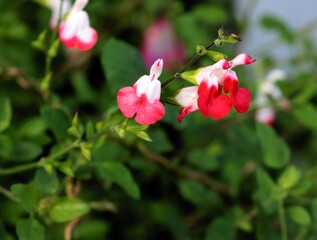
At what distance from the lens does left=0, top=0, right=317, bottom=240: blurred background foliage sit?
0.85 meters

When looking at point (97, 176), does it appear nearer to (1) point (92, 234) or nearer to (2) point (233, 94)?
(1) point (92, 234)

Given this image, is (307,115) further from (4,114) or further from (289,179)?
(4,114)

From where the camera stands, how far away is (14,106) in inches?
51.3

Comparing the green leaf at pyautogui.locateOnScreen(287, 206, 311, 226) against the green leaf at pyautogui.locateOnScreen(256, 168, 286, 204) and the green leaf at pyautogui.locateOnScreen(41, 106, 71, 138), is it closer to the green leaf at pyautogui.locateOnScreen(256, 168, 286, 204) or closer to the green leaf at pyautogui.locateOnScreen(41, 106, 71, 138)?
the green leaf at pyautogui.locateOnScreen(256, 168, 286, 204)

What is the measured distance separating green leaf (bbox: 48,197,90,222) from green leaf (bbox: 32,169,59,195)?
0.02 meters

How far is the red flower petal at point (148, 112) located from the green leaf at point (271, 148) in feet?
1.22

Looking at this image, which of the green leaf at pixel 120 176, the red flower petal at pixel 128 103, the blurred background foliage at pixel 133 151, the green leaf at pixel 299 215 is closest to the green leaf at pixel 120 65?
the blurred background foliage at pixel 133 151

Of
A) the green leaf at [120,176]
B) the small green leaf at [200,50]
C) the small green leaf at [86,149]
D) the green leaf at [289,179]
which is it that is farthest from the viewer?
the green leaf at [289,179]

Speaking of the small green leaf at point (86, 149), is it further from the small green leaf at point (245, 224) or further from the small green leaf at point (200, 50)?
the small green leaf at point (245, 224)

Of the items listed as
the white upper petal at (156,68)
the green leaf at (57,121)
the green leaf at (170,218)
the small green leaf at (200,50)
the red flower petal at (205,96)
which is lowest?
the green leaf at (170,218)

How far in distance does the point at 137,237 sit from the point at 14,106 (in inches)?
15.9

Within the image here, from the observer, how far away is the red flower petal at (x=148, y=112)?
2.13 feet

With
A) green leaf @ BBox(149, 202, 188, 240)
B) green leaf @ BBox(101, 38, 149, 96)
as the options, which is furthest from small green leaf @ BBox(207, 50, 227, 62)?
green leaf @ BBox(149, 202, 188, 240)

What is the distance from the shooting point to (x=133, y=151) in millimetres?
1053
